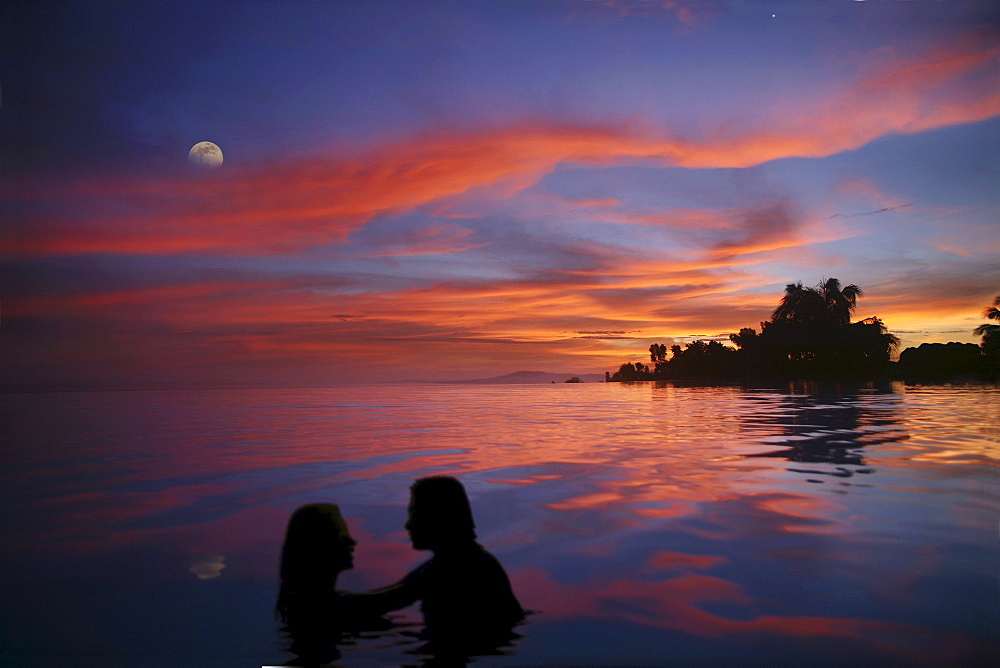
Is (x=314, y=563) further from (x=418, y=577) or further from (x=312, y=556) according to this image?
(x=418, y=577)

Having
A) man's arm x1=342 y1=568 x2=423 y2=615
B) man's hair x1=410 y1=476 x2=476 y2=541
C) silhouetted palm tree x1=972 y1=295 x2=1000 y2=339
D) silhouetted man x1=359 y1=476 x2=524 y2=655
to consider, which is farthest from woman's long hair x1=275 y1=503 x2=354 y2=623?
silhouetted palm tree x1=972 y1=295 x2=1000 y2=339

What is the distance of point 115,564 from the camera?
5977 mm

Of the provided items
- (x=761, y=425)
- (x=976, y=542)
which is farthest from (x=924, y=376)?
(x=976, y=542)

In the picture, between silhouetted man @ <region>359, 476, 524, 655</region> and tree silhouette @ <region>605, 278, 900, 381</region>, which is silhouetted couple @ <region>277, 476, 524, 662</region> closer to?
silhouetted man @ <region>359, 476, 524, 655</region>

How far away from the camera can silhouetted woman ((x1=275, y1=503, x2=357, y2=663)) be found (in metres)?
3.03

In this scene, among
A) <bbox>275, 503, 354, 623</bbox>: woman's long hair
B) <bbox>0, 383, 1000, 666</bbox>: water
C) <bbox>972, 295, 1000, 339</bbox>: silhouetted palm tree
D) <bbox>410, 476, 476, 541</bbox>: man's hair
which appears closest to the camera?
<bbox>275, 503, 354, 623</bbox>: woman's long hair

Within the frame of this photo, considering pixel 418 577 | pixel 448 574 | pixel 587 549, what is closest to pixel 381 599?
pixel 418 577

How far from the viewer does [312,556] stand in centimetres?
304

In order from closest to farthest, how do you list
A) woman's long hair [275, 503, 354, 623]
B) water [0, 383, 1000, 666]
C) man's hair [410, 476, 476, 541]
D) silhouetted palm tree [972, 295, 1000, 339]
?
woman's long hair [275, 503, 354, 623] → man's hair [410, 476, 476, 541] → water [0, 383, 1000, 666] → silhouetted palm tree [972, 295, 1000, 339]

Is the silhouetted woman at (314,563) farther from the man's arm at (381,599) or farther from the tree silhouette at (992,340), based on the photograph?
the tree silhouette at (992,340)

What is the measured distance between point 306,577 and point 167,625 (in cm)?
235

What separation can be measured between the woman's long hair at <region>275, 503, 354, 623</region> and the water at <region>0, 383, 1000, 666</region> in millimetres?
997

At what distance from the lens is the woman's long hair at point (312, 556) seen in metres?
3.03

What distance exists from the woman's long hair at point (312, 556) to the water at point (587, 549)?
100cm
